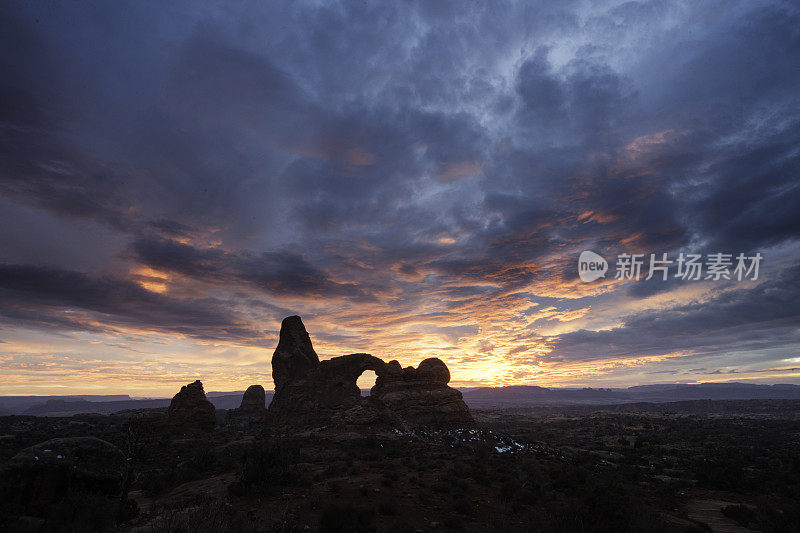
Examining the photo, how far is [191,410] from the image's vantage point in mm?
39875

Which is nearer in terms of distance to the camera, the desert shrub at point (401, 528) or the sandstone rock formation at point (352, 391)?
the desert shrub at point (401, 528)

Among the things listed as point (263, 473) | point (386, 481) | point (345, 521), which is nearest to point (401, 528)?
point (345, 521)

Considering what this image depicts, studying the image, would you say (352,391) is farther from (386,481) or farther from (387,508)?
(387,508)

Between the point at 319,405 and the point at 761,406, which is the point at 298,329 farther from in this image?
the point at 761,406

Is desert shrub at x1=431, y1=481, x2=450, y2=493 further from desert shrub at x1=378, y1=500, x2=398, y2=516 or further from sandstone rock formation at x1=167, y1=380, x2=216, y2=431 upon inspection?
sandstone rock formation at x1=167, y1=380, x2=216, y2=431

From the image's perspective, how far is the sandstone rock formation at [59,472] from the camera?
449 inches

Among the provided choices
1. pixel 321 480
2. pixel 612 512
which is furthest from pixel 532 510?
pixel 321 480

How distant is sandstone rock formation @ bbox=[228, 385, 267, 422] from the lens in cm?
6669

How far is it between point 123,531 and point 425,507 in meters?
10.5

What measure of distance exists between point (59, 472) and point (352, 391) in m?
36.1

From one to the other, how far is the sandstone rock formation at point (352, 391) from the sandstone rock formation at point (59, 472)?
77.4 feet

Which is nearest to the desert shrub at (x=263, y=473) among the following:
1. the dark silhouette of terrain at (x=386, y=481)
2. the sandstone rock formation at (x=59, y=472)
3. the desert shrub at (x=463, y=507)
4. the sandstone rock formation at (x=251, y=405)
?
the dark silhouette of terrain at (x=386, y=481)

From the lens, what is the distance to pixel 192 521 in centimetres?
898

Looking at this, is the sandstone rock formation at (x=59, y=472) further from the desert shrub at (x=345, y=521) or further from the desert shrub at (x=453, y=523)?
the desert shrub at (x=453, y=523)
